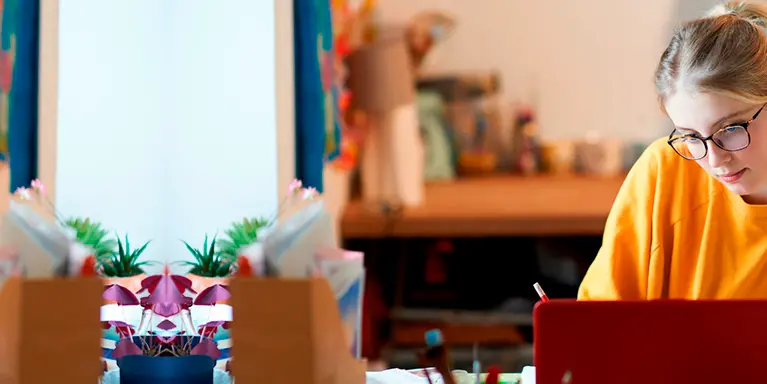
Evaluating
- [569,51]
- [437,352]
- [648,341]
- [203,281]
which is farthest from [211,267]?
[569,51]

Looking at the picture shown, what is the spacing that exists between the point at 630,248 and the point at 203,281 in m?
0.66

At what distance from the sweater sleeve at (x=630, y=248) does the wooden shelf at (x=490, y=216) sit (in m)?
1.47

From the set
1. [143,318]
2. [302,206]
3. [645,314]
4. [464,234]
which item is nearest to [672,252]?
[645,314]

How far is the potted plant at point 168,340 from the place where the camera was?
89 cm

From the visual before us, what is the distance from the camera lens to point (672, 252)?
124cm

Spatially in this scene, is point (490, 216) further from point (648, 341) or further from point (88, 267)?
point (88, 267)

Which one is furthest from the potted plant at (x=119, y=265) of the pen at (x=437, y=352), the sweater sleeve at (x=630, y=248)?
the sweater sleeve at (x=630, y=248)

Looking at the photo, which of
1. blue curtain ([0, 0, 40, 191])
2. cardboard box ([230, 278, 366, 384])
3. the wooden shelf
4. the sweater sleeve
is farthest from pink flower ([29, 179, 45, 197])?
the wooden shelf

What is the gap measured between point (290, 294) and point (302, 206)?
5.1 inches

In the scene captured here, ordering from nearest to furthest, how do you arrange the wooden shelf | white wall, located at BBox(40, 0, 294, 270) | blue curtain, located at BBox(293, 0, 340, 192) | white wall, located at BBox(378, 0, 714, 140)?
white wall, located at BBox(40, 0, 294, 270), blue curtain, located at BBox(293, 0, 340, 192), the wooden shelf, white wall, located at BBox(378, 0, 714, 140)

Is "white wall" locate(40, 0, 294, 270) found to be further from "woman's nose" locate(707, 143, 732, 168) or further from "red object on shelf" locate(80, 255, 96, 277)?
"woman's nose" locate(707, 143, 732, 168)

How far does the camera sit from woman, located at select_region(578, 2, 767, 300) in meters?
1.07

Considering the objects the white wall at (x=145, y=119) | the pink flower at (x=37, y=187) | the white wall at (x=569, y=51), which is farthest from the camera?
the white wall at (x=569, y=51)

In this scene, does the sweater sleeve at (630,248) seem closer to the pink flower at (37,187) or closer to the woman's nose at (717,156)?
the woman's nose at (717,156)
